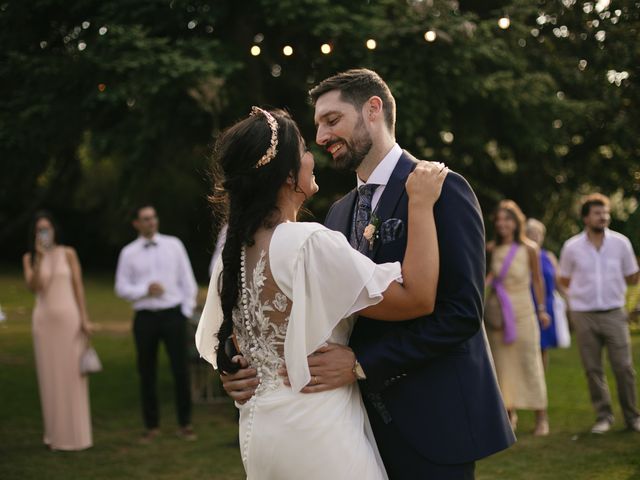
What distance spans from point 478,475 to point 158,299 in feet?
12.5

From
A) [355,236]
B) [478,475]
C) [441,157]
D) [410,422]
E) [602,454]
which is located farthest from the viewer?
[441,157]

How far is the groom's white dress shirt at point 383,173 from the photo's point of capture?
10.7 feet

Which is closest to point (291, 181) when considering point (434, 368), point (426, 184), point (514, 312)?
point (426, 184)

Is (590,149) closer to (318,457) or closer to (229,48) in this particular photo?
(229,48)

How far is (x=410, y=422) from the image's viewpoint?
2990 millimetres

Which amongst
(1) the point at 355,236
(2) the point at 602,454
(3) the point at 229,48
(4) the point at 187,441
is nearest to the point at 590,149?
(3) the point at 229,48

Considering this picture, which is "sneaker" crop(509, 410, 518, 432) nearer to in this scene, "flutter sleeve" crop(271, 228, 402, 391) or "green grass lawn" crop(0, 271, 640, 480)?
"green grass lawn" crop(0, 271, 640, 480)

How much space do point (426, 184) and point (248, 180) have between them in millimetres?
642

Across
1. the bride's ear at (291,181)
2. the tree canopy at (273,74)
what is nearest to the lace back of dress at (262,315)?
the bride's ear at (291,181)

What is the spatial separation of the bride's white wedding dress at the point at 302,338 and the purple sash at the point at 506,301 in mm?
5896

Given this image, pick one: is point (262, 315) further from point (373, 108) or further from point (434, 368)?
point (373, 108)

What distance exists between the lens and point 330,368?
9.47 ft

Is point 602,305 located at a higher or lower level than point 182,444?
higher

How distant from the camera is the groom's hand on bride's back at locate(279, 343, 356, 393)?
9.41ft
